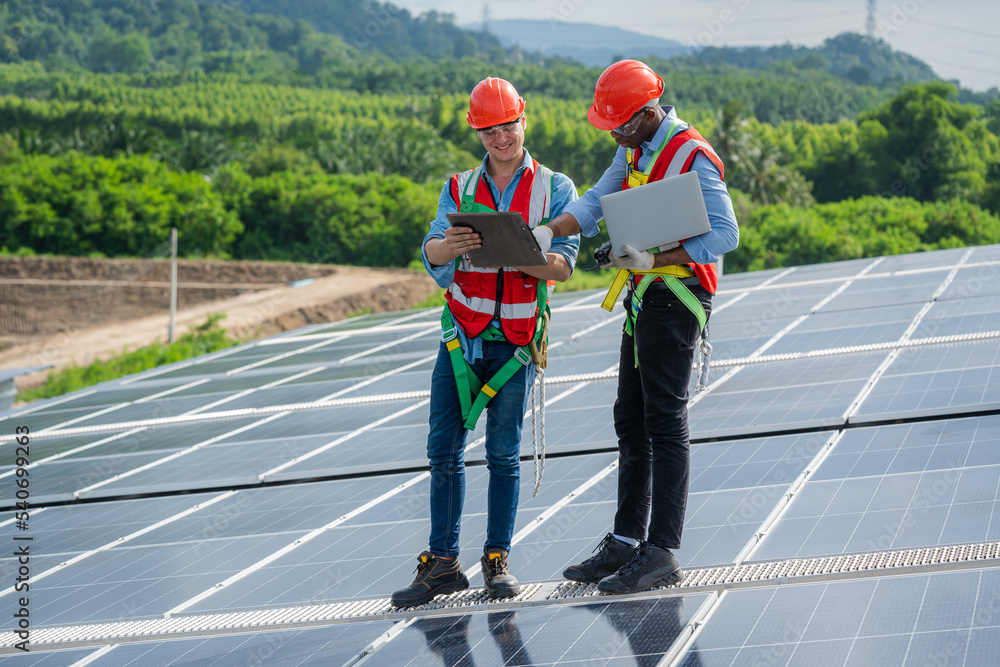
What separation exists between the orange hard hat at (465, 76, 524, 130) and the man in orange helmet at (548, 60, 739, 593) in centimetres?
37

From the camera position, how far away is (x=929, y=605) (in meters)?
3.15

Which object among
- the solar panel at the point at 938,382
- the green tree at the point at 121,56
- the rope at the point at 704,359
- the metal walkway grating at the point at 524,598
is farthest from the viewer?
the green tree at the point at 121,56

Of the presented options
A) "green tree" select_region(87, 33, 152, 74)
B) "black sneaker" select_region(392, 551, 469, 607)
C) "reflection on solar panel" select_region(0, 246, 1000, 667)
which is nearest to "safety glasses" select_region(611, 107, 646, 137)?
"reflection on solar panel" select_region(0, 246, 1000, 667)

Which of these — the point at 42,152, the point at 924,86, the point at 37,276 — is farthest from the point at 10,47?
the point at 924,86

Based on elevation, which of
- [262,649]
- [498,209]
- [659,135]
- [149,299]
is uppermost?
[659,135]

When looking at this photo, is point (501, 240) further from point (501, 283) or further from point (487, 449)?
point (487, 449)

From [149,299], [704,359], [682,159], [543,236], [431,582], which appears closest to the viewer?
[682,159]

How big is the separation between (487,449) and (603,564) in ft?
2.42

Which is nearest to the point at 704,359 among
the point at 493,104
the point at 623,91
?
the point at 623,91

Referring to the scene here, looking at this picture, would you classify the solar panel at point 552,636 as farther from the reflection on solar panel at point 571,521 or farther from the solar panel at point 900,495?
the solar panel at point 900,495

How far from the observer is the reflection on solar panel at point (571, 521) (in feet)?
11.0

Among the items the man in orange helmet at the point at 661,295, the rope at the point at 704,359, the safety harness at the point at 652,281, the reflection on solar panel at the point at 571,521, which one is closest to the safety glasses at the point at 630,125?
the man in orange helmet at the point at 661,295

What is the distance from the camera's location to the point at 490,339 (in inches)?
165

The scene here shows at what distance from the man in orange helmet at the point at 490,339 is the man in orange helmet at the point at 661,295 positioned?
1.17ft
